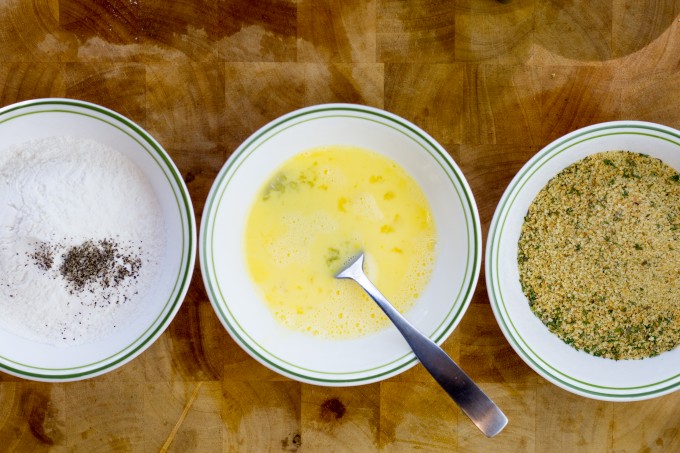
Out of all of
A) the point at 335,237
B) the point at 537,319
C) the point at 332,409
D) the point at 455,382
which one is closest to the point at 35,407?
the point at 332,409

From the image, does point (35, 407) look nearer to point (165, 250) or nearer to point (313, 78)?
point (165, 250)

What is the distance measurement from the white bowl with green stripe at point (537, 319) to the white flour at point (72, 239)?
0.78m

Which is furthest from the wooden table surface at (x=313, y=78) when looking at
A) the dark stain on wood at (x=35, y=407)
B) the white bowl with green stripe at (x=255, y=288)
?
the white bowl with green stripe at (x=255, y=288)

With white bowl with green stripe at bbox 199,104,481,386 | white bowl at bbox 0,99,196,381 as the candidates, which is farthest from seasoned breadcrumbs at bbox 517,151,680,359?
white bowl at bbox 0,99,196,381

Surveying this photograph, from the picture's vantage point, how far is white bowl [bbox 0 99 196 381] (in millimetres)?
1227

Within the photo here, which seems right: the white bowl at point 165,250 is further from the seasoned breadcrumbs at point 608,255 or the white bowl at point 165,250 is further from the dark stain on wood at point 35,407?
the seasoned breadcrumbs at point 608,255

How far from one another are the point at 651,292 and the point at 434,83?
0.71 metres

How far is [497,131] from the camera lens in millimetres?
1357

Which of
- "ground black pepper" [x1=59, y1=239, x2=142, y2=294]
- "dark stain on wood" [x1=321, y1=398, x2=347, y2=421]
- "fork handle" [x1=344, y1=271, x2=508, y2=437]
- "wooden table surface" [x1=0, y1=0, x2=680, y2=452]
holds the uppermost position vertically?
"wooden table surface" [x1=0, y1=0, x2=680, y2=452]

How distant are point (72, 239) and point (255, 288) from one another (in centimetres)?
42

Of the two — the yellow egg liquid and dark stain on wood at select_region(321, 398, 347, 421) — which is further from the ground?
the yellow egg liquid

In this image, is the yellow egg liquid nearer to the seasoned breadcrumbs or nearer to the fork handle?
the fork handle

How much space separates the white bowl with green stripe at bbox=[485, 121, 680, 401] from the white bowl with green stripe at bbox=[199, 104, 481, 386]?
3.6 inches

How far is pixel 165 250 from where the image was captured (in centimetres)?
130
